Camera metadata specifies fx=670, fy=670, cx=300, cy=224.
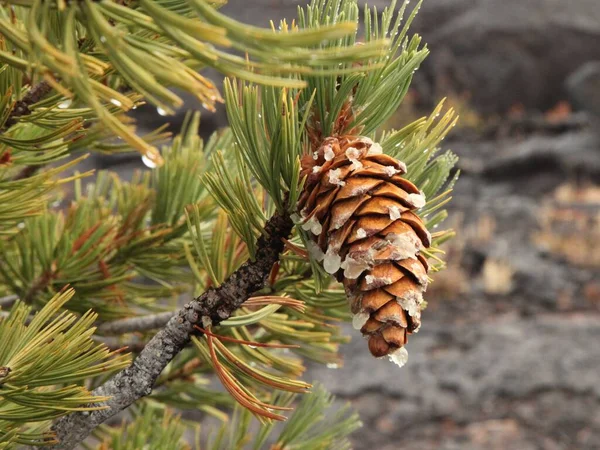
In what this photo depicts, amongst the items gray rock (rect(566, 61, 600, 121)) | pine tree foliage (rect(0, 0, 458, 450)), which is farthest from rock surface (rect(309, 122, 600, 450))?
pine tree foliage (rect(0, 0, 458, 450))

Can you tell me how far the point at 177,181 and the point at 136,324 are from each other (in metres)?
0.17

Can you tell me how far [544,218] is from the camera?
476 centimetres

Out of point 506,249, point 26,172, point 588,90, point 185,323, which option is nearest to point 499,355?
point 506,249

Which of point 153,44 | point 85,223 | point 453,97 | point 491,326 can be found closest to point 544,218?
point 491,326

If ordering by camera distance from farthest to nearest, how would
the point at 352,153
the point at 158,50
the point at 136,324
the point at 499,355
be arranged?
the point at 499,355
the point at 136,324
the point at 352,153
the point at 158,50

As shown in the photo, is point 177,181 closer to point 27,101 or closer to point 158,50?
point 27,101

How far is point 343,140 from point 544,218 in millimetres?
4696

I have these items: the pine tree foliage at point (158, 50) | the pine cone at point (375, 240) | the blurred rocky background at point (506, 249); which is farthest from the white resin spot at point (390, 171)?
the blurred rocky background at point (506, 249)

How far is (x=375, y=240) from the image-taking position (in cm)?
34

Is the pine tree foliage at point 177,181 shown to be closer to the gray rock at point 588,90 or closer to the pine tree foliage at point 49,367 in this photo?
the pine tree foliage at point 49,367

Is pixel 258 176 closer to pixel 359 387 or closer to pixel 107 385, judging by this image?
pixel 107 385

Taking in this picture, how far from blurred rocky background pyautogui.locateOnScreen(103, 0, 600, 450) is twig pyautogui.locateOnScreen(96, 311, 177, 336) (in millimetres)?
2399

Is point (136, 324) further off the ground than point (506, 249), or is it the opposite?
point (136, 324)

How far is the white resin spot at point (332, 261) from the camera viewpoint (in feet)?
1.17
